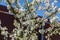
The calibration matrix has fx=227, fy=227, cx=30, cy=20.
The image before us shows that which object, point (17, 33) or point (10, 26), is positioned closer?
point (17, 33)

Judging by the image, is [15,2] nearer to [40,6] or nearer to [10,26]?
[40,6]

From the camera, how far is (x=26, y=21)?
215 inches

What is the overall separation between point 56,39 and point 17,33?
8.78 m

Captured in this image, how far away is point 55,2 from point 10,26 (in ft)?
16.2

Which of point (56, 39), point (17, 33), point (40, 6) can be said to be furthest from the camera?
point (56, 39)

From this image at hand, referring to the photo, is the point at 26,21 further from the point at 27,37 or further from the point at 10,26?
the point at 10,26

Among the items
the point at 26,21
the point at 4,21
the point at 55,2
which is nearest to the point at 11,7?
the point at 26,21

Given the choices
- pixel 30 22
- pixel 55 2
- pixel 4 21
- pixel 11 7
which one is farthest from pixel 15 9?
pixel 4 21

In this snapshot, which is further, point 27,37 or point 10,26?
point 10,26

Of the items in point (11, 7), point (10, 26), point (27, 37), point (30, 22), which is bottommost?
point (10, 26)

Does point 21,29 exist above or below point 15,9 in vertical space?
below

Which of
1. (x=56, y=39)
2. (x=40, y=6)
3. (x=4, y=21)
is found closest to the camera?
(x=40, y=6)

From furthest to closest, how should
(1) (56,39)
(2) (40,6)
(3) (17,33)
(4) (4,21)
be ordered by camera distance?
(1) (56,39)
(4) (4,21)
(2) (40,6)
(3) (17,33)

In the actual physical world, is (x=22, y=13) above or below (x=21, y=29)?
above
